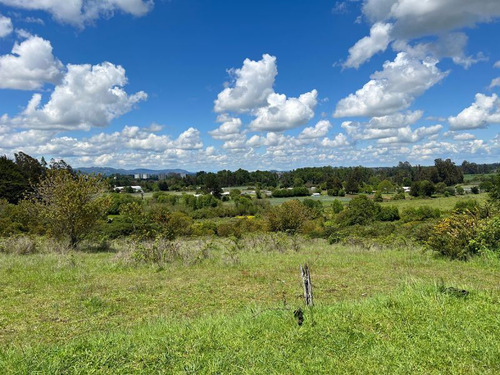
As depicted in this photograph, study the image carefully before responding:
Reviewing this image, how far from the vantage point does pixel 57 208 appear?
46.8 feet

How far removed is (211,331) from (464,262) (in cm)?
917

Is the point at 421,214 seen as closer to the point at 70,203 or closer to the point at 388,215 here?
the point at 388,215

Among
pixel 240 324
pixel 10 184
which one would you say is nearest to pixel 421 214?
pixel 240 324

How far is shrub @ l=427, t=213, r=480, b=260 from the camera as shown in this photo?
10945 mm

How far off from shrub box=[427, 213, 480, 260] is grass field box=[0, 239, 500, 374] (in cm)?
197

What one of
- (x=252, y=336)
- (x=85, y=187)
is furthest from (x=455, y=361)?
(x=85, y=187)

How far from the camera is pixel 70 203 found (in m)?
14.2

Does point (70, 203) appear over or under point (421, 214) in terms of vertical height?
over

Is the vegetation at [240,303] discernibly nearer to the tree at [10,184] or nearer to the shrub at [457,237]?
the shrub at [457,237]

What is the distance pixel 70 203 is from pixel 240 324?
1188cm

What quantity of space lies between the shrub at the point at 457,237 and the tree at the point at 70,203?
13490 mm

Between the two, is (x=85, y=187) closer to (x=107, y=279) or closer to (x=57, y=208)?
(x=57, y=208)

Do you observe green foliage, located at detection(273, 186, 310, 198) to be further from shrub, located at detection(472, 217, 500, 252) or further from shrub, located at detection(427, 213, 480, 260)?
shrub, located at detection(472, 217, 500, 252)

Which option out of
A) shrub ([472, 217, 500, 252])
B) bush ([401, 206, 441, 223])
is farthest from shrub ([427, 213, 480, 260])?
bush ([401, 206, 441, 223])
